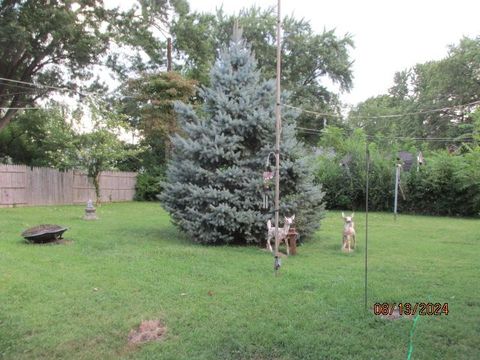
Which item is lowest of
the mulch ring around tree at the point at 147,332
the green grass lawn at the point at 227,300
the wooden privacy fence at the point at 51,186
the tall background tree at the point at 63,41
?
the mulch ring around tree at the point at 147,332

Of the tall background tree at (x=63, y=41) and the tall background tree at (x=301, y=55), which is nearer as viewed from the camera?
the tall background tree at (x=63, y=41)

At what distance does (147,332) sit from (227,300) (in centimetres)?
108

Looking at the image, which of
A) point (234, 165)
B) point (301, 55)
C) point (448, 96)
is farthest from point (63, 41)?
point (448, 96)

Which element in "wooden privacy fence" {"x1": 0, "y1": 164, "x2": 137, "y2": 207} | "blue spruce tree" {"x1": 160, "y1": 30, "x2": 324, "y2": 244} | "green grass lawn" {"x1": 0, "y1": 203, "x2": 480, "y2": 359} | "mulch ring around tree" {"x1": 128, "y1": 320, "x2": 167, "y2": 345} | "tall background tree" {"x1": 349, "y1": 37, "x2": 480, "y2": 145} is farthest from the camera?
"tall background tree" {"x1": 349, "y1": 37, "x2": 480, "y2": 145}

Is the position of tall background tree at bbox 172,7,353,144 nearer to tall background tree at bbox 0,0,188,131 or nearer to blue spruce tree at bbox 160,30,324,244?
tall background tree at bbox 0,0,188,131

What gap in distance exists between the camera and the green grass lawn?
3.71 metres

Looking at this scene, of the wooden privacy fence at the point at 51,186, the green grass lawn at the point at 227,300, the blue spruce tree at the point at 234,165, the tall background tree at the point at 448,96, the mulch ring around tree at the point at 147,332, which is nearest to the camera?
the green grass lawn at the point at 227,300

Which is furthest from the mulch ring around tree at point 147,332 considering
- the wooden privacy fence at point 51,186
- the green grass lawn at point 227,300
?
the wooden privacy fence at point 51,186

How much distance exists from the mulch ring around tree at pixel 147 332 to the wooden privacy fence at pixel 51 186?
577 inches

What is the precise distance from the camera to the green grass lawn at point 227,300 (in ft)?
12.2

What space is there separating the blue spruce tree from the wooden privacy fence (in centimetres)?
1033

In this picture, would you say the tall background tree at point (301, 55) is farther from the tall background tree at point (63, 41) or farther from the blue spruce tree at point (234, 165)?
the blue spruce tree at point (234, 165)

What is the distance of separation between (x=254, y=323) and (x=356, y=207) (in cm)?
1684

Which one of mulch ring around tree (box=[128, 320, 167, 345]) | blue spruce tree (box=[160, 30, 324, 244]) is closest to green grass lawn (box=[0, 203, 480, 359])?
mulch ring around tree (box=[128, 320, 167, 345])
